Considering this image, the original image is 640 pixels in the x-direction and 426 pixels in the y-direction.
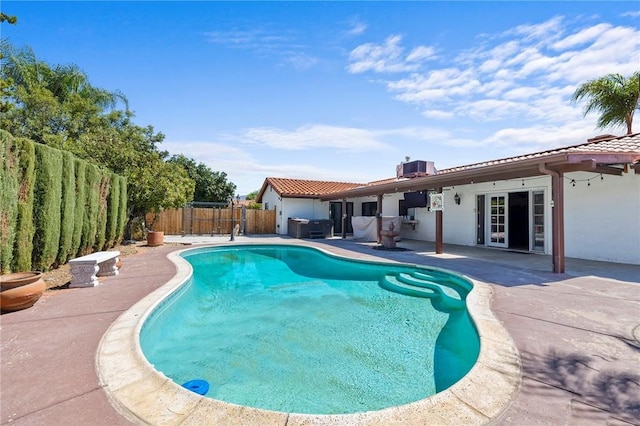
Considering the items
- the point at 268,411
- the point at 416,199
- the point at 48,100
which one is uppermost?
the point at 48,100

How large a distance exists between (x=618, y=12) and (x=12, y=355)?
13.8 meters

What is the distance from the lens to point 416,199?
14.3 meters

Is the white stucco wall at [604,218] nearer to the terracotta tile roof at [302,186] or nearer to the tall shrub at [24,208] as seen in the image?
the terracotta tile roof at [302,186]

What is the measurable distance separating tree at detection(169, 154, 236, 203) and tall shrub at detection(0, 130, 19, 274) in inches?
833

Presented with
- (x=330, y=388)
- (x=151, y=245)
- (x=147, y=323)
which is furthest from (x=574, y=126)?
(x=151, y=245)

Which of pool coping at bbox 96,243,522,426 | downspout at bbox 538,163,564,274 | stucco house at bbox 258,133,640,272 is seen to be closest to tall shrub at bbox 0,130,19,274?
pool coping at bbox 96,243,522,426

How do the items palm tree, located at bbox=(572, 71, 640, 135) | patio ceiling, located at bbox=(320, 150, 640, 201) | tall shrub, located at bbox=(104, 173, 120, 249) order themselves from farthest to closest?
palm tree, located at bbox=(572, 71, 640, 135) < tall shrub, located at bbox=(104, 173, 120, 249) < patio ceiling, located at bbox=(320, 150, 640, 201)

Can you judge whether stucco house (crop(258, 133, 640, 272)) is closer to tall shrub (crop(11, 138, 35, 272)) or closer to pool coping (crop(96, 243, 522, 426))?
pool coping (crop(96, 243, 522, 426))

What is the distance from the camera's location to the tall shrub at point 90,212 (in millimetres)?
8812

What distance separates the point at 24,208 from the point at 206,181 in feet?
72.1

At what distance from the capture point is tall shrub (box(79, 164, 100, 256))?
28.9 feet

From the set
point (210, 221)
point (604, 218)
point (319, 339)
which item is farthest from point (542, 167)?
point (210, 221)

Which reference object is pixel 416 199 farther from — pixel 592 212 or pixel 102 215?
pixel 102 215

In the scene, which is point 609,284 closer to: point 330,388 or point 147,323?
point 330,388
